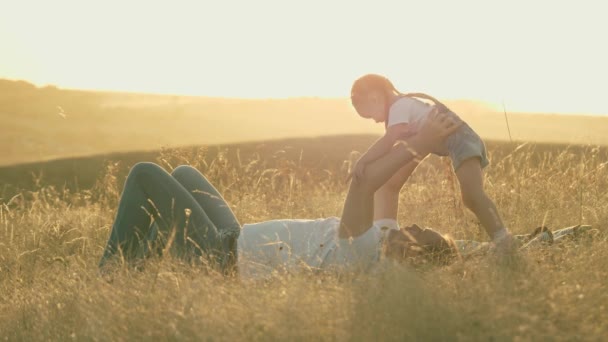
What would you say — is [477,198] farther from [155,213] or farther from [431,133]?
[155,213]

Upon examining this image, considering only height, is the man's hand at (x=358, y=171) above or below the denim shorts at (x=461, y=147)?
below

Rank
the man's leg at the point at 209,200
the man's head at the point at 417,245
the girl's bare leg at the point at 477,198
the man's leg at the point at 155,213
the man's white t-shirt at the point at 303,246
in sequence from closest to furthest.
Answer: the man's head at the point at 417,245 < the man's white t-shirt at the point at 303,246 < the man's leg at the point at 155,213 < the girl's bare leg at the point at 477,198 < the man's leg at the point at 209,200

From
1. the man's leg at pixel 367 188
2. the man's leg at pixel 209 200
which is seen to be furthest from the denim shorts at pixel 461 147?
the man's leg at pixel 209 200

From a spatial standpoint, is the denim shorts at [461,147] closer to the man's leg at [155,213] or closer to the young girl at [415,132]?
the young girl at [415,132]

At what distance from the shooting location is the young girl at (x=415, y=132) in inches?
194

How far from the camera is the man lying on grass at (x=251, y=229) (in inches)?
167

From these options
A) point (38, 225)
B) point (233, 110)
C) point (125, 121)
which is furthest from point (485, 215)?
point (233, 110)

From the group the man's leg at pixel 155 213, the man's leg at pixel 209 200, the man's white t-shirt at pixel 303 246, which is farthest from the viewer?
the man's leg at pixel 209 200

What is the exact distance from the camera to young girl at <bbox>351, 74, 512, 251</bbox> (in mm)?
4918

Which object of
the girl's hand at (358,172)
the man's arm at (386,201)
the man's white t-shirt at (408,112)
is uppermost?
the man's white t-shirt at (408,112)

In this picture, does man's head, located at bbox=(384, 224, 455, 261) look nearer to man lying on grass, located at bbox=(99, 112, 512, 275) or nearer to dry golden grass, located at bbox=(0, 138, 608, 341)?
man lying on grass, located at bbox=(99, 112, 512, 275)

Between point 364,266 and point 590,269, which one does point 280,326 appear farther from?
point 590,269

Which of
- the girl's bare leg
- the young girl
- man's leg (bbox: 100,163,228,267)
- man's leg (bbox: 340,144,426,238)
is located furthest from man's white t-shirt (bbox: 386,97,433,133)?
man's leg (bbox: 100,163,228,267)

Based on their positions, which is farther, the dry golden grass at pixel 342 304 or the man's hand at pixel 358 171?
the man's hand at pixel 358 171
